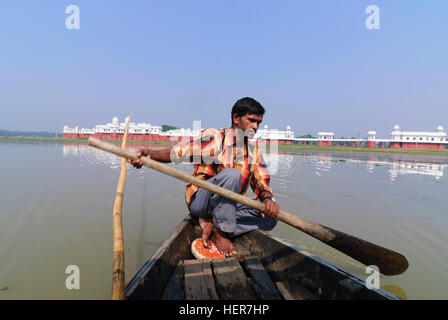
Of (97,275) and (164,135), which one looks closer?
(97,275)

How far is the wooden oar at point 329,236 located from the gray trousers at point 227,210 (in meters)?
0.19

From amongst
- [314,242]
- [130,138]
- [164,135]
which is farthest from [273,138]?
[314,242]

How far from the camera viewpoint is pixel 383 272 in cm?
178

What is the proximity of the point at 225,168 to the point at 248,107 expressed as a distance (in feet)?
1.98

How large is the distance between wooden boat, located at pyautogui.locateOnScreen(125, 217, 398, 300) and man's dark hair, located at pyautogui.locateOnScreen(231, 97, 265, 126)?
115cm

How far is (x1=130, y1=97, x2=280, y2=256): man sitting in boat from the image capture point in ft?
6.47

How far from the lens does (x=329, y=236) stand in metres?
1.76

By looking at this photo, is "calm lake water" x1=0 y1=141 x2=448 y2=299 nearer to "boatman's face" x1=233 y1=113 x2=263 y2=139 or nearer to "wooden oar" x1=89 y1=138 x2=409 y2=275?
"wooden oar" x1=89 y1=138 x2=409 y2=275

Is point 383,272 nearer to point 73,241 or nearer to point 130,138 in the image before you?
point 73,241

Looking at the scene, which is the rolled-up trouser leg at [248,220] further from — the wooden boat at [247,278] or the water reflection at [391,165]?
the water reflection at [391,165]

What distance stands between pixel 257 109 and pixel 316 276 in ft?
4.60

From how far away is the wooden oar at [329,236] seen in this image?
1.67 meters

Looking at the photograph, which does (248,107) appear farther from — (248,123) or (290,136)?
(290,136)

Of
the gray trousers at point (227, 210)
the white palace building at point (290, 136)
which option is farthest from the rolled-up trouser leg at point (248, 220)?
the white palace building at point (290, 136)
